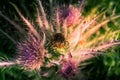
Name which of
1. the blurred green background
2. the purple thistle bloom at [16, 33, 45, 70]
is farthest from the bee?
the blurred green background

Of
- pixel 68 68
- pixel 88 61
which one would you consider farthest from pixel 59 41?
pixel 88 61

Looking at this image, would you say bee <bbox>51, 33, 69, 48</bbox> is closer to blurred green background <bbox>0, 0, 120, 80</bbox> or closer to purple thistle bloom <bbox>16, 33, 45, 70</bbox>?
purple thistle bloom <bbox>16, 33, 45, 70</bbox>

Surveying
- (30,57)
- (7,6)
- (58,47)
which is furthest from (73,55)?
(7,6)

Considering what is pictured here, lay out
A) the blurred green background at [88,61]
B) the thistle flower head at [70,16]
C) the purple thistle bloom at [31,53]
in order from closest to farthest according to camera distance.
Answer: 1. the purple thistle bloom at [31,53]
2. the thistle flower head at [70,16]
3. the blurred green background at [88,61]

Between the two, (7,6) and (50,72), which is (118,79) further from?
(7,6)

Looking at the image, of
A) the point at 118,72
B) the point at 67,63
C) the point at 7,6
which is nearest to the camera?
the point at 67,63

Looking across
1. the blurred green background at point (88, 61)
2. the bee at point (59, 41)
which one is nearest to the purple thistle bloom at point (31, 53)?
the bee at point (59, 41)

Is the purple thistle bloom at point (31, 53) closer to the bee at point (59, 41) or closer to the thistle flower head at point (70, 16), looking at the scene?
the bee at point (59, 41)
